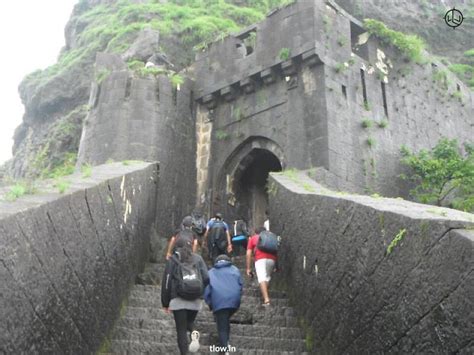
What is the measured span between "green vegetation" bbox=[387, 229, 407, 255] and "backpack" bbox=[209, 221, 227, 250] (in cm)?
583

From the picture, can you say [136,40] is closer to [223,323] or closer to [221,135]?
[221,135]

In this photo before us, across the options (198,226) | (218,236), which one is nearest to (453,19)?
(198,226)

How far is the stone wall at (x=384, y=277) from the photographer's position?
338 centimetres

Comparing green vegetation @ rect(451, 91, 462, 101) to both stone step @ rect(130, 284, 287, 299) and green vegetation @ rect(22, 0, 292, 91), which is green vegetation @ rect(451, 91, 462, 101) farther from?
stone step @ rect(130, 284, 287, 299)

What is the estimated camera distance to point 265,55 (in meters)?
13.8

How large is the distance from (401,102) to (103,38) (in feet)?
41.5

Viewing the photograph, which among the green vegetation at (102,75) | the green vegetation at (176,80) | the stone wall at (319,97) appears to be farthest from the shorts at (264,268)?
the green vegetation at (102,75)

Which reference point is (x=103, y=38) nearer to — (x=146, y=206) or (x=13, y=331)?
(x=146, y=206)

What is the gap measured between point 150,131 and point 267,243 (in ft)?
20.6

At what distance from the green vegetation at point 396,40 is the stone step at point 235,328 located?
9.86 meters

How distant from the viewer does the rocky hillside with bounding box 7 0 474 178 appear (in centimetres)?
1841

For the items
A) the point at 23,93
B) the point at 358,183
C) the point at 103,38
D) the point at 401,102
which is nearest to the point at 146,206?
the point at 358,183

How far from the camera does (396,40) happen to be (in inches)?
581

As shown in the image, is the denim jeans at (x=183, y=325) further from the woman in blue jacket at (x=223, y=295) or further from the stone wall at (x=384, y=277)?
the stone wall at (x=384, y=277)
